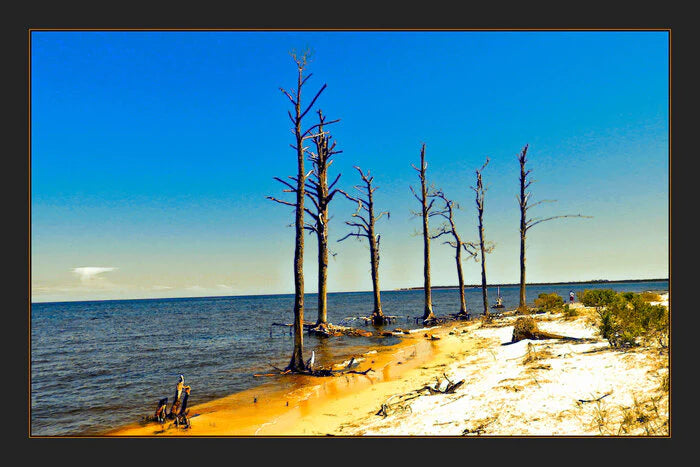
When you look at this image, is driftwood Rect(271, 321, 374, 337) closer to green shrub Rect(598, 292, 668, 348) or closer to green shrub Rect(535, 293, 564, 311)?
green shrub Rect(535, 293, 564, 311)

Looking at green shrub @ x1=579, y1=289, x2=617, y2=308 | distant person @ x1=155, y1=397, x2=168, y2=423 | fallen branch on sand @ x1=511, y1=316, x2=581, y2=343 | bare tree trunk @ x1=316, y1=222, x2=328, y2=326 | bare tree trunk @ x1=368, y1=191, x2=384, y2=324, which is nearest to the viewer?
distant person @ x1=155, y1=397, x2=168, y2=423

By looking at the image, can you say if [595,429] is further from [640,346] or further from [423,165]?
[423,165]

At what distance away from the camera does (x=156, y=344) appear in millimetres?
25953

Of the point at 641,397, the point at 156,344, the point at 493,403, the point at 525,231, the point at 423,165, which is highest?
the point at 423,165

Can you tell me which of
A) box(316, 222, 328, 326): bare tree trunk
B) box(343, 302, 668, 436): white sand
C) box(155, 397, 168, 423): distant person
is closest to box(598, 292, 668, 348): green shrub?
box(343, 302, 668, 436): white sand

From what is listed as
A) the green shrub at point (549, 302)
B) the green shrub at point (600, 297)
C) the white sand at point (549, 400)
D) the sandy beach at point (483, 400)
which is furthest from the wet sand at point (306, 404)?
the green shrub at point (549, 302)

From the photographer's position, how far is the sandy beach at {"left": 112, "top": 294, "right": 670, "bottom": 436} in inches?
232

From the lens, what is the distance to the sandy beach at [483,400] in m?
5.89

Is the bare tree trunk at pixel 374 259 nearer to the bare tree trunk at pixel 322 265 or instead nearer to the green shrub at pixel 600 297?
the bare tree trunk at pixel 322 265

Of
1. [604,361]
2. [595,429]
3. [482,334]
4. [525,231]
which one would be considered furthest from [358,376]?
[525,231]

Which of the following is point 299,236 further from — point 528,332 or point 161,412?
point 528,332

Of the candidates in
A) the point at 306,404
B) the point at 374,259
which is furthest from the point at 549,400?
the point at 374,259

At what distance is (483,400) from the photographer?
23.8ft

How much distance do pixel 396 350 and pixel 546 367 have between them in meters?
9.74
